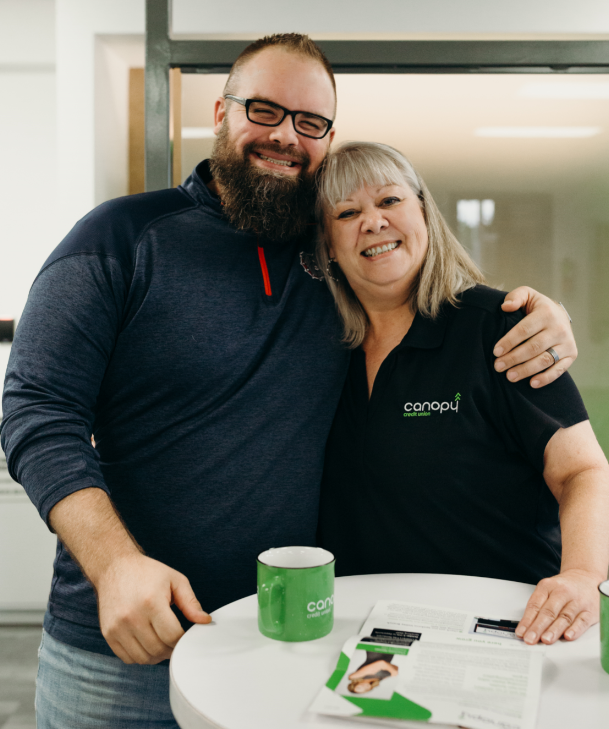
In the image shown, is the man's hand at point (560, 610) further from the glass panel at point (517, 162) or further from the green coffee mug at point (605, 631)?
the glass panel at point (517, 162)

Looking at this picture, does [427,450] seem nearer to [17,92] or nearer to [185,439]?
[185,439]

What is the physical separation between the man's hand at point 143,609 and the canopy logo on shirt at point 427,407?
1.96 ft

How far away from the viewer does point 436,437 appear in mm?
1275

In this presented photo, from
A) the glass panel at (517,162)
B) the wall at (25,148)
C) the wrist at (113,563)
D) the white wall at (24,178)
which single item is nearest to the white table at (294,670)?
the wrist at (113,563)

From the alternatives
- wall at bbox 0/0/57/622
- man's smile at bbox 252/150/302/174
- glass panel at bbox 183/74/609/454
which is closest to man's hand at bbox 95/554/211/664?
man's smile at bbox 252/150/302/174

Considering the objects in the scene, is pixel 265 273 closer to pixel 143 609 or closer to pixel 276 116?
pixel 276 116

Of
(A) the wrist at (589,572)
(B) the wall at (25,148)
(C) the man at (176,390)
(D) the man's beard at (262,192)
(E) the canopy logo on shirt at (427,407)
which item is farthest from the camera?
(B) the wall at (25,148)

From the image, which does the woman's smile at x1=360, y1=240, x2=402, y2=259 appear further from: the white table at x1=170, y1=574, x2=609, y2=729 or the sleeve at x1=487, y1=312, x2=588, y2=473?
the white table at x1=170, y1=574, x2=609, y2=729

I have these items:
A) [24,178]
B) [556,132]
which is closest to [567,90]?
[556,132]

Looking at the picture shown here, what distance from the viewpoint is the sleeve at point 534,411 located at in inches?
47.2

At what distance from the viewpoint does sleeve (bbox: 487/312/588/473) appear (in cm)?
120

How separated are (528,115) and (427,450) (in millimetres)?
1803

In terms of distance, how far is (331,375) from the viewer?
55.4 inches

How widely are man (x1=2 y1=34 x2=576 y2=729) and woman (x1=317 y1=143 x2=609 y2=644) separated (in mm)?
67
